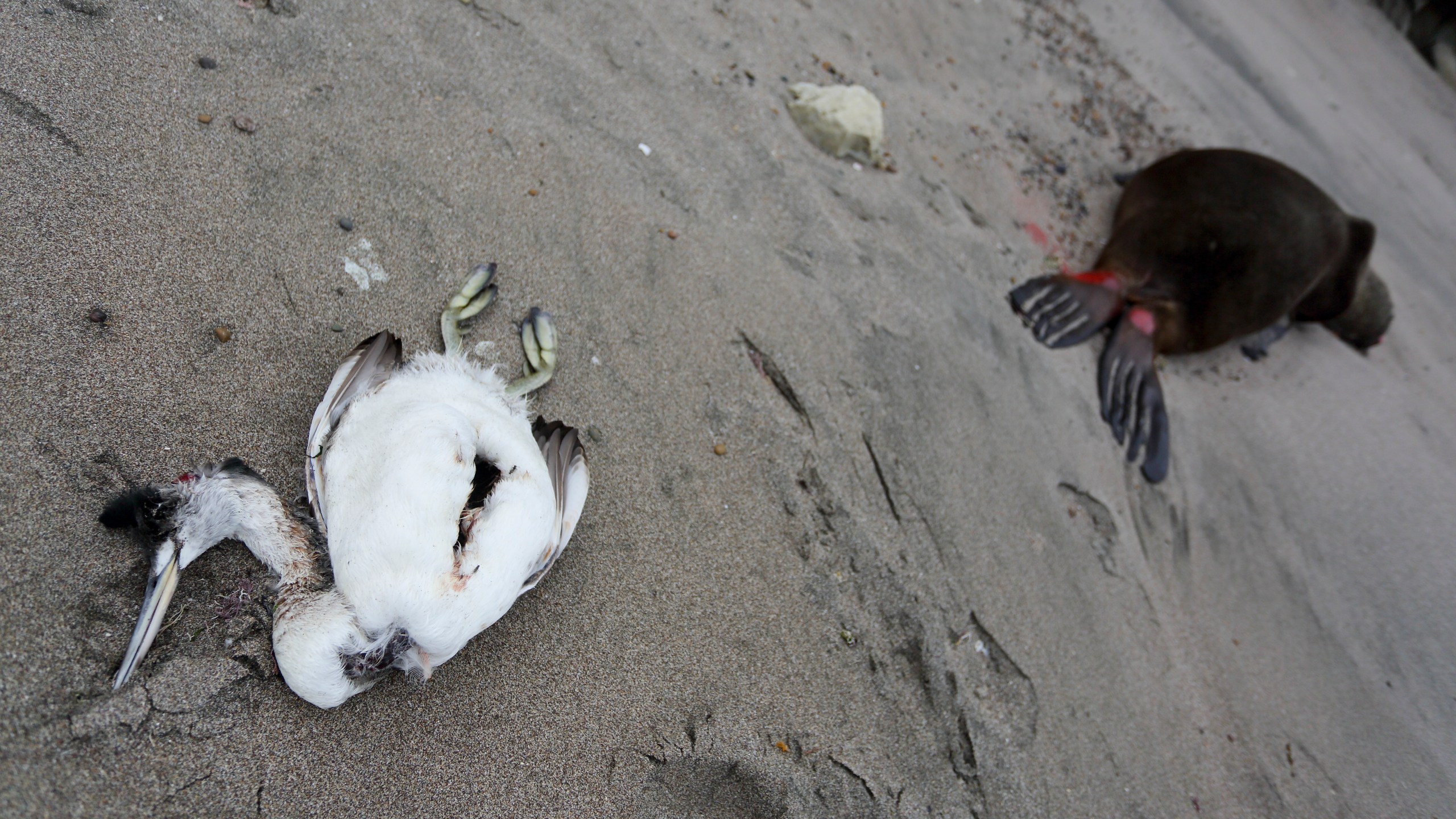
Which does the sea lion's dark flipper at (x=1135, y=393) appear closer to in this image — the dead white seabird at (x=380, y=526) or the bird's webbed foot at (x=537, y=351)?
the bird's webbed foot at (x=537, y=351)

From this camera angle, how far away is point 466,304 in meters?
2.09

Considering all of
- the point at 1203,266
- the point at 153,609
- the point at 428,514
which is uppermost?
the point at 1203,266

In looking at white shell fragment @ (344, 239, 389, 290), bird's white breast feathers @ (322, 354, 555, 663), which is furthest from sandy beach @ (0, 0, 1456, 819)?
bird's white breast feathers @ (322, 354, 555, 663)

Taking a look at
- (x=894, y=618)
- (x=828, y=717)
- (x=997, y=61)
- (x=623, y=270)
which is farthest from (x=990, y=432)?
(x=997, y=61)

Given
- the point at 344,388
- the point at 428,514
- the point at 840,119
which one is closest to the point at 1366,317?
the point at 840,119

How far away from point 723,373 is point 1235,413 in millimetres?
3051

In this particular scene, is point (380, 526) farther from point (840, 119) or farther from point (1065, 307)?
point (1065, 307)

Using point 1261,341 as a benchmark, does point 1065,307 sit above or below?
below

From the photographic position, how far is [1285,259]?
3.88 meters

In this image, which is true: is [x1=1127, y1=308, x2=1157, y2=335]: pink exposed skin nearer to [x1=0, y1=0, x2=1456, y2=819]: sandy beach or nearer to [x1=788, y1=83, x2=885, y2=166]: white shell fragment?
[x1=0, y1=0, x2=1456, y2=819]: sandy beach

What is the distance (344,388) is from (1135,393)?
10.8 feet

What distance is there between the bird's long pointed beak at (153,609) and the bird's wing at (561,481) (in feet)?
2.27

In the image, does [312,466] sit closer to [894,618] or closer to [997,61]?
[894,618]

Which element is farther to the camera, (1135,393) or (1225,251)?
(1225,251)
